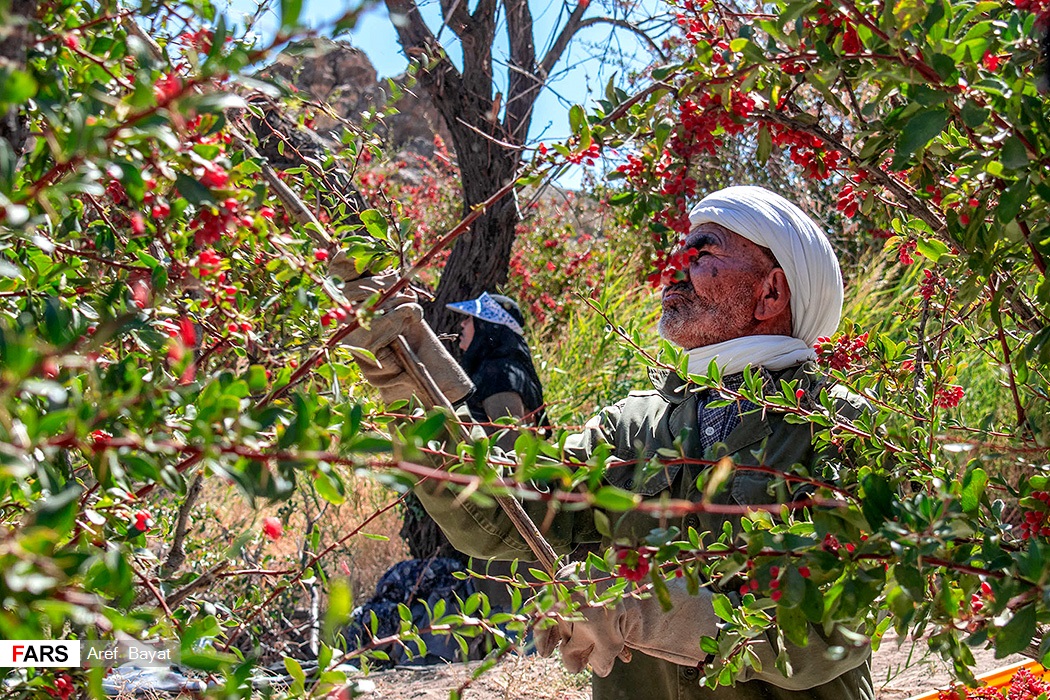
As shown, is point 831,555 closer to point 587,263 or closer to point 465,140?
point 465,140

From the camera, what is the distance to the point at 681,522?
180cm

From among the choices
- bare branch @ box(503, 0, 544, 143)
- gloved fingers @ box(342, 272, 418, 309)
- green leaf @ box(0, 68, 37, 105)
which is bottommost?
green leaf @ box(0, 68, 37, 105)

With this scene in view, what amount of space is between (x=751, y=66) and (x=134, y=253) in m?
0.71

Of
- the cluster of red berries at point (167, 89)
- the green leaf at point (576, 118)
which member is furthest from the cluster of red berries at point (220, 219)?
the green leaf at point (576, 118)

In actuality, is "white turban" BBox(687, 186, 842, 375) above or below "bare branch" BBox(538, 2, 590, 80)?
below

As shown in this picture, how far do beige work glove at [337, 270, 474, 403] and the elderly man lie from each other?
0.58 feet

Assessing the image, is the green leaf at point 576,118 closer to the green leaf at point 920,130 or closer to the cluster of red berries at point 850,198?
the green leaf at point 920,130

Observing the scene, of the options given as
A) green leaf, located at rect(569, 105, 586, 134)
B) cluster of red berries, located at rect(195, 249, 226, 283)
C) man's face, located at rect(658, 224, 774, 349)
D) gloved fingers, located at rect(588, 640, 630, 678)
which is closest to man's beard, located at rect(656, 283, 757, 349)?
man's face, located at rect(658, 224, 774, 349)

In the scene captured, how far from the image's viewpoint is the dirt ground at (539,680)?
3.13 metres

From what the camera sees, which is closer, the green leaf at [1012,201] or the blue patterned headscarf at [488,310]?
the green leaf at [1012,201]

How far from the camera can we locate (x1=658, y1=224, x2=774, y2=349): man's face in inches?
77.9

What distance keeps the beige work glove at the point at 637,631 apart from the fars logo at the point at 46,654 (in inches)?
25.5

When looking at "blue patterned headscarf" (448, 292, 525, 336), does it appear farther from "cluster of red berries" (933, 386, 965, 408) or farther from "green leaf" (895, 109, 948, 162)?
"green leaf" (895, 109, 948, 162)

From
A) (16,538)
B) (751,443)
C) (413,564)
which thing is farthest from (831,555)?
(413,564)
